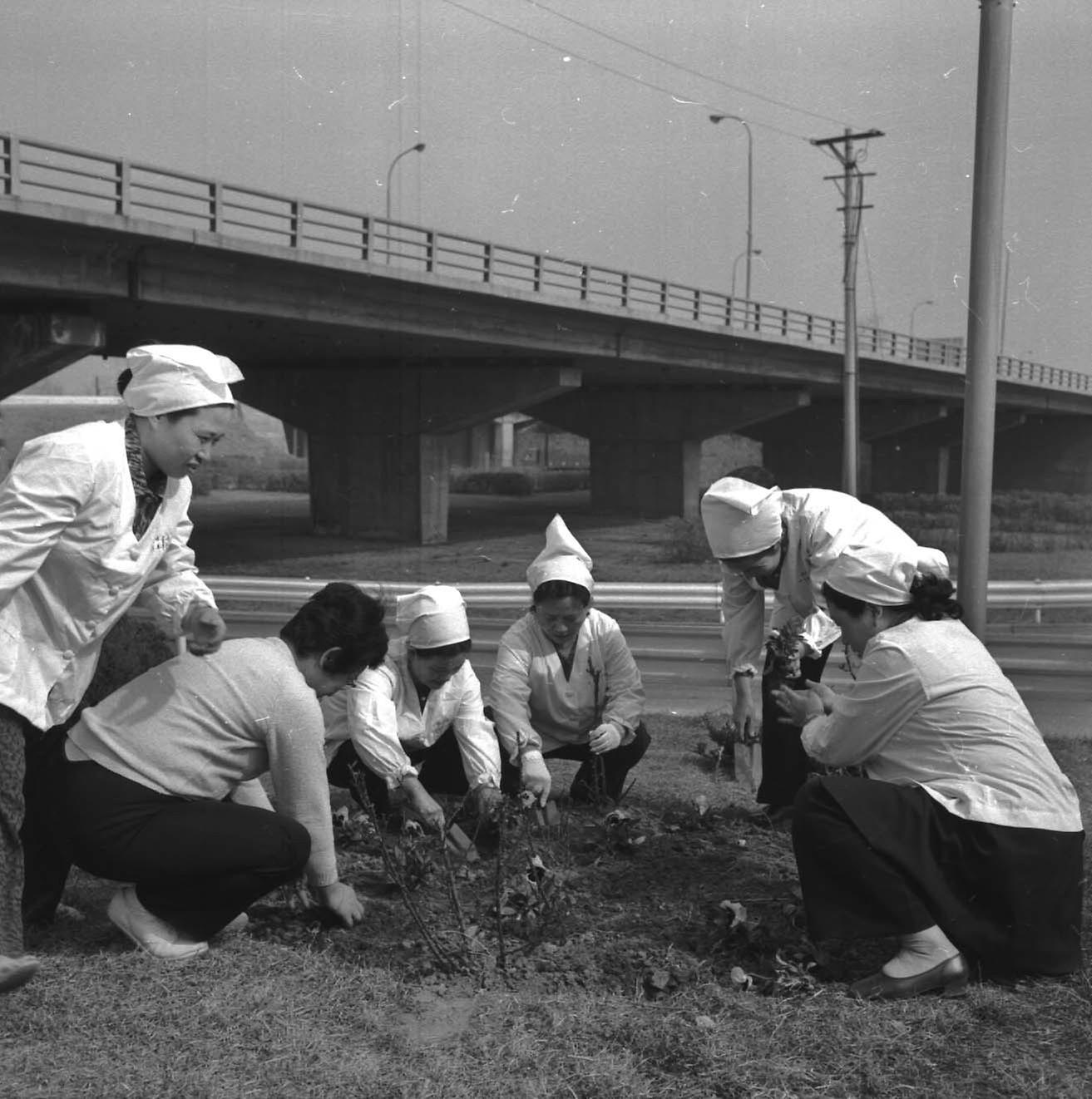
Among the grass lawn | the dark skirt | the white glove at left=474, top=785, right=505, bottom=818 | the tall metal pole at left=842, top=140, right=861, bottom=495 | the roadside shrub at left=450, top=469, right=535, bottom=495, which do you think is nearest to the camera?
the grass lawn

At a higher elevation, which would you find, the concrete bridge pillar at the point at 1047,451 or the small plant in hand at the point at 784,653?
the concrete bridge pillar at the point at 1047,451

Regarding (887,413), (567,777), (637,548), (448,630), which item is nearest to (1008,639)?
(637,548)

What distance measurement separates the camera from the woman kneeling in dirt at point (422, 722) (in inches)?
191

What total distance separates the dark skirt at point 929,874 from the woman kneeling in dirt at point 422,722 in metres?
1.45

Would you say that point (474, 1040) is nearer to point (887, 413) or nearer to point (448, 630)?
point (448, 630)

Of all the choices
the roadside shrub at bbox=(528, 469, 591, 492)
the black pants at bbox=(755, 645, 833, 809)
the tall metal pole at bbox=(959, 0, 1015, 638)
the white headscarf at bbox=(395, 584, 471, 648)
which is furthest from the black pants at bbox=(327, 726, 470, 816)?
the roadside shrub at bbox=(528, 469, 591, 492)

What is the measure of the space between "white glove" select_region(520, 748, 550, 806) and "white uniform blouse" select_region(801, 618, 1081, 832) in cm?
153

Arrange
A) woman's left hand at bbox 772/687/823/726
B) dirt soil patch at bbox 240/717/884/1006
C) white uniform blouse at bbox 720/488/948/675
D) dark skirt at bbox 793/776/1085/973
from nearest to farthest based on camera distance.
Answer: dark skirt at bbox 793/776/1085/973 → dirt soil patch at bbox 240/717/884/1006 → woman's left hand at bbox 772/687/823/726 → white uniform blouse at bbox 720/488/948/675

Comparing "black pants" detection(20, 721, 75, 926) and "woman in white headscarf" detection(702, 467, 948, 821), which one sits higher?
"woman in white headscarf" detection(702, 467, 948, 821)

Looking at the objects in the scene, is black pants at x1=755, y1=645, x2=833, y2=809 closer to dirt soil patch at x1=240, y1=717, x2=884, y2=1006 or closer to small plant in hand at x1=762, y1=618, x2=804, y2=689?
small plant in hand at x1=762, y1=618, x2=804, y2=689

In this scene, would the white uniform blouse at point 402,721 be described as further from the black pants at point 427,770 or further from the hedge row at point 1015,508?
the hedge row at point 1015,508

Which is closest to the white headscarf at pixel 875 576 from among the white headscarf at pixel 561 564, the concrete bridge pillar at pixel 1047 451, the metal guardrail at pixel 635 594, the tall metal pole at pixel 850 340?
the white headscarf at pixel 561 564

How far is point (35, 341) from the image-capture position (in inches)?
679

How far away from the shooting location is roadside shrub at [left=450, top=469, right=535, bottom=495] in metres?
36.1
